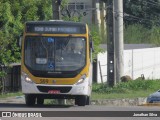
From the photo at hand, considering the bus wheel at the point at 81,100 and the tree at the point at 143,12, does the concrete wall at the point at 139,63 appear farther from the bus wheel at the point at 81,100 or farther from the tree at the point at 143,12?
the bus wheel at the point at 81,100

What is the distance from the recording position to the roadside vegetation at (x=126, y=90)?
36.6m

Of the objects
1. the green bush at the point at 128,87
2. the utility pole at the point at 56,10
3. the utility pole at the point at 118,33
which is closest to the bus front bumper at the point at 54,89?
the utility pole at the point at 56,10

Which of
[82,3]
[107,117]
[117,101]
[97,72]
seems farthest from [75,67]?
[82,3]

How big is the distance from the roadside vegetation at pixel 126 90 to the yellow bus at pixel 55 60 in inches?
409

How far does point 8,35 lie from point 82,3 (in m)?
42.4

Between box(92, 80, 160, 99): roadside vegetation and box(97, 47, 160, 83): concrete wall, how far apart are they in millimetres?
6191

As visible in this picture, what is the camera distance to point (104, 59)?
160 ft

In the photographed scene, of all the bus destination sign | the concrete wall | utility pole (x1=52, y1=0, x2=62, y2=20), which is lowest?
the concrete wall

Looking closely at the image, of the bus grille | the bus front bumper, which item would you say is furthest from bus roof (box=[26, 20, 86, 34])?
the bus grille

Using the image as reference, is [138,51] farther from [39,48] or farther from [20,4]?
[39,48]

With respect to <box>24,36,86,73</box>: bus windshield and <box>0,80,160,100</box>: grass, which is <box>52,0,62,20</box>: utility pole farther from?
<box>24,36,86,73</box>: bus windshield

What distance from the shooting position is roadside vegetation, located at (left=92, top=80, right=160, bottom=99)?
36.6 m

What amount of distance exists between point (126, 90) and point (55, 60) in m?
14.9

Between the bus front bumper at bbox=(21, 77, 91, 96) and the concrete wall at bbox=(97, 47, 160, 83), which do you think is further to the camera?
the concrete wall at bbox=(97, 47, 160, 83)
